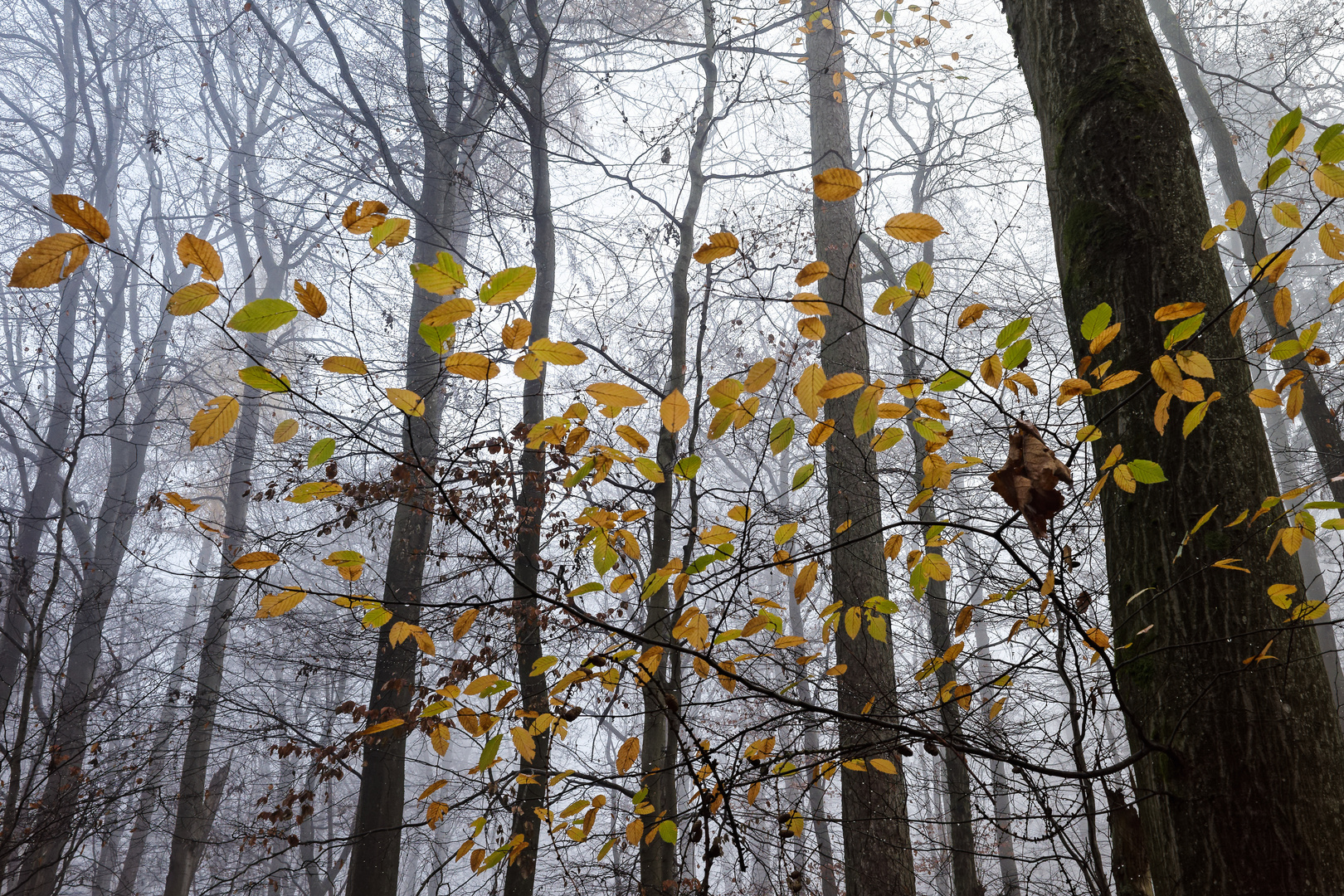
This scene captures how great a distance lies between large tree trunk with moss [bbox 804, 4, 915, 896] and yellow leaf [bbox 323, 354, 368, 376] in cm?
161

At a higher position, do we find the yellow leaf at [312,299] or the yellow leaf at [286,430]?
the yellow leaf at [312,299]

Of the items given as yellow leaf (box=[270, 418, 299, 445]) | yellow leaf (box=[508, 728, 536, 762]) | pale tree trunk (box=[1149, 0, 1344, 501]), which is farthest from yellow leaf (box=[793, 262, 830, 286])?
pale tree trunk (box=[1149, 0, 1344, 501])

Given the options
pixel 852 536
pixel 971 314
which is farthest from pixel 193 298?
pixel 852 536

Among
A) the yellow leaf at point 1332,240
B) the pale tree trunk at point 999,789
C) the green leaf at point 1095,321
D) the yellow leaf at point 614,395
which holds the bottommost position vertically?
the pale tree trunk at point 999,789

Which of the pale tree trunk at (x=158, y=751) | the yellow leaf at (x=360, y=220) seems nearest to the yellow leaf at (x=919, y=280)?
the yellow leaf at (x=360, y=220)

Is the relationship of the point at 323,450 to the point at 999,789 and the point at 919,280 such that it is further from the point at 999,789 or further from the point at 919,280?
the point at 999,789

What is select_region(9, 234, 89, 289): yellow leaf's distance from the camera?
1038 mm

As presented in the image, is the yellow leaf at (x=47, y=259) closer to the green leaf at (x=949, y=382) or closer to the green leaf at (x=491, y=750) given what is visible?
the green leaf at (x=491, y=750)

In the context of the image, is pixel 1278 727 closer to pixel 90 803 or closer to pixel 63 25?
pixel 90 803

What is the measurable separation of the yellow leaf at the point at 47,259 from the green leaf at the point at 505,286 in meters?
0.59

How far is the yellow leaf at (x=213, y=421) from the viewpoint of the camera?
122cm

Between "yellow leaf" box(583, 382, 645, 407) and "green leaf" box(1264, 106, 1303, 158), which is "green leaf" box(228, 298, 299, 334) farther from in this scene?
"green leaf" box(1264, 106, 1303, 158)

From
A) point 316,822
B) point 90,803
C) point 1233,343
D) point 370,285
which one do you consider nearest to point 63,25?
point 370,285

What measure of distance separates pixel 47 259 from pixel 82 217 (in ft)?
0.35
